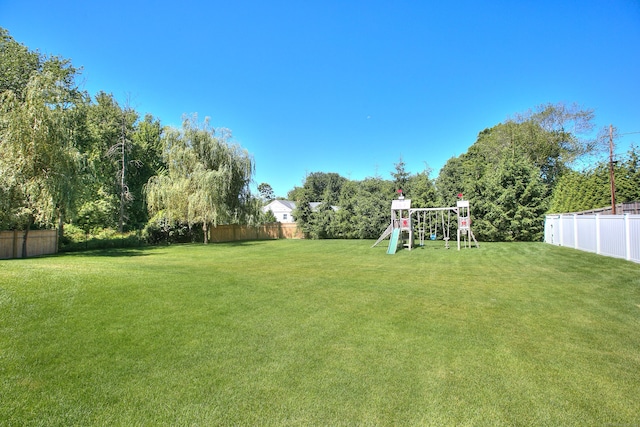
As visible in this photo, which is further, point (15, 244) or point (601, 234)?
point (15, 244)

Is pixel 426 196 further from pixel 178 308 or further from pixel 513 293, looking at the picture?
pixel 178 308

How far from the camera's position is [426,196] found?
24.1 m

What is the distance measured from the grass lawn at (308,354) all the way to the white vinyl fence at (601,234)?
443 centimetres

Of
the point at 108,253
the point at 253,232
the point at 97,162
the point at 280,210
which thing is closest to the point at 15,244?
the point at 108,253

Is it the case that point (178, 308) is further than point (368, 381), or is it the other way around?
point (178, 308)

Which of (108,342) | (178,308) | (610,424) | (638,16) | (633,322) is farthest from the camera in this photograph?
(638,16)

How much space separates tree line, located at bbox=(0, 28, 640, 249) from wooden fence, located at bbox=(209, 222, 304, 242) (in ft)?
3.15

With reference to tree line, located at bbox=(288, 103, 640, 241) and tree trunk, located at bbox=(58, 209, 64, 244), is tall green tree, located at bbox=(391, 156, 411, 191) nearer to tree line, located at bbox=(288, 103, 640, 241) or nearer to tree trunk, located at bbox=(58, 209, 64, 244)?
tree line, located at bbox=(288, 103, 640, 241)

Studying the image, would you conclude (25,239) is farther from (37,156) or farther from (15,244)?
(37,156)

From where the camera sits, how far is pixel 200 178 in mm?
20438

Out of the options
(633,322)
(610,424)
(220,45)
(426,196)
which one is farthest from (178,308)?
(426,196)

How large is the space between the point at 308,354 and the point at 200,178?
1867 centimetres

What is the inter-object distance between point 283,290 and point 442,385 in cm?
408

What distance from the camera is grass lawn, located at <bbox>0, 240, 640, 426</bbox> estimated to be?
2.54 m
